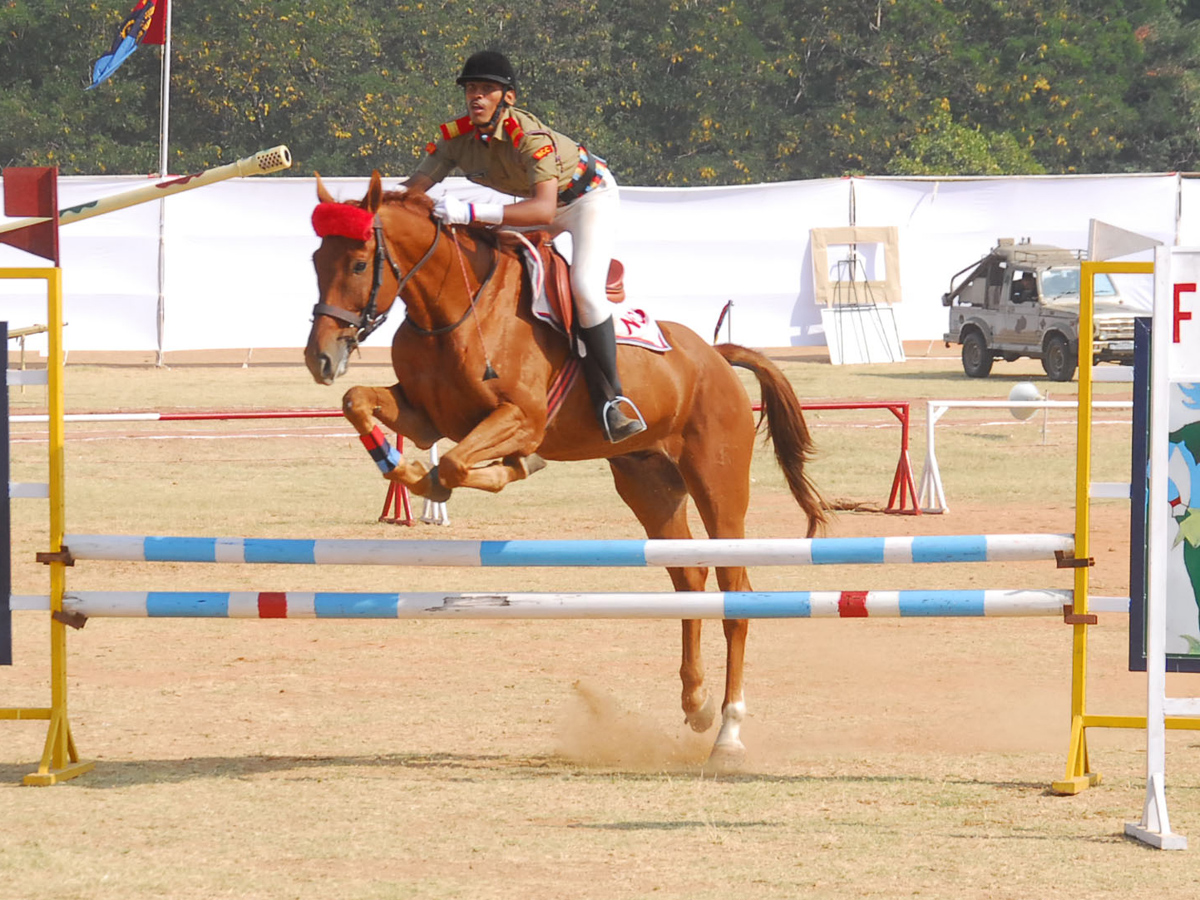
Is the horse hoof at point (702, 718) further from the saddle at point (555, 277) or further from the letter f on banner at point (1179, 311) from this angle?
the letter f on banner at point (1179, 311)

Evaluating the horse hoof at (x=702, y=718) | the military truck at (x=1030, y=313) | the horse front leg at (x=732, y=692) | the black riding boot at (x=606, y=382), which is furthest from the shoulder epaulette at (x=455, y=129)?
the military truck at (x=1030, y=313)

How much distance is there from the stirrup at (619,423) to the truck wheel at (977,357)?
20379 mm

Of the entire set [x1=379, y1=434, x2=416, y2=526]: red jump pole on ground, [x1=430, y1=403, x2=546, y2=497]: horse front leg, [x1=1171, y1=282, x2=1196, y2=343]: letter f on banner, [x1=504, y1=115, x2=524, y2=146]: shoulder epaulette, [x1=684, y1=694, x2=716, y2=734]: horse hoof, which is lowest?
[x1=684, y1=694, x2=716, y2=734]: horse hoof

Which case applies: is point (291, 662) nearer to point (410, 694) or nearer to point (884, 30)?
point (410, 694)

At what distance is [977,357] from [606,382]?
812 inches

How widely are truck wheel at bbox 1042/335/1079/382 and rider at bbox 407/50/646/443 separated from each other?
61.4ft

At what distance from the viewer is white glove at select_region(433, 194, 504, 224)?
6.16m

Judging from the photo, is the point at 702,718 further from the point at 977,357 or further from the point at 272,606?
the point at 977,357

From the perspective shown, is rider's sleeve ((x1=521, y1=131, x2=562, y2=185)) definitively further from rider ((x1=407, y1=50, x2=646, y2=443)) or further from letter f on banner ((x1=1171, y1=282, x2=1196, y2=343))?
letter f on banner ((x1=1171, y1=282, x2=1196, y2=343))

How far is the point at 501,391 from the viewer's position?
618cm

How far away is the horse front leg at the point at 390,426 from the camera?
5.83 m

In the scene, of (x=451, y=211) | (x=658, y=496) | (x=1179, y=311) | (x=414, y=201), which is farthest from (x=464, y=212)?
(x=1179, y=311)

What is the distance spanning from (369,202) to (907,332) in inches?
997

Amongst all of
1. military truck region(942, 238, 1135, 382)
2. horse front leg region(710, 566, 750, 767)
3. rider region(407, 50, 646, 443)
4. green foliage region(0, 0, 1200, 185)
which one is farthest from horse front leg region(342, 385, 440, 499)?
green foliage region(0, 0, 1200, 185)
